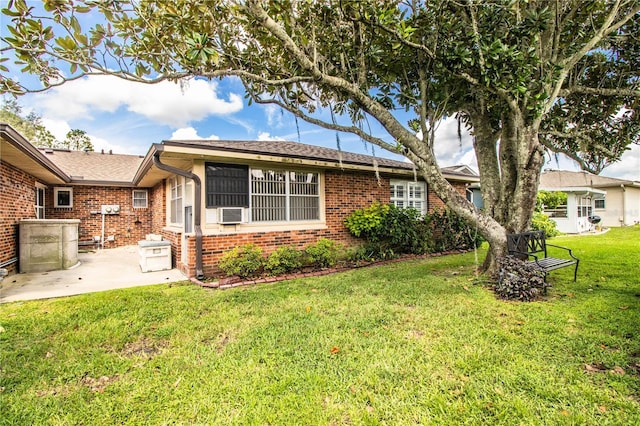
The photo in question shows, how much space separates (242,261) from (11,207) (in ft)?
21.0

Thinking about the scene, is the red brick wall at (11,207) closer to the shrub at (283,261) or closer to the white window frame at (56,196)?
the white window frame at (56,196)

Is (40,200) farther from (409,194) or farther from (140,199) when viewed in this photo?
(409,194)

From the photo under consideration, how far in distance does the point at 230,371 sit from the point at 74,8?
556cm

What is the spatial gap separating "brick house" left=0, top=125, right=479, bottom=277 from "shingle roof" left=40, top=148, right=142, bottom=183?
1.38 metres

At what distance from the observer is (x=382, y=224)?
8.93 meters

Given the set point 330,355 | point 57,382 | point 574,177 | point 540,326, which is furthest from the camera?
point 574,177

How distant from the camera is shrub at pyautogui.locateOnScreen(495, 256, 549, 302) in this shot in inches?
189

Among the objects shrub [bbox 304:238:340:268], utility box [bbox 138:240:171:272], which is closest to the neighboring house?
shrub [bbox 304:238:340:268]

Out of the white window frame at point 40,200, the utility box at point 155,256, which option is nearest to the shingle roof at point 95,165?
the white window frame at point 40,200

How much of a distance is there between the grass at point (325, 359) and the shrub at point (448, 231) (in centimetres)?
541

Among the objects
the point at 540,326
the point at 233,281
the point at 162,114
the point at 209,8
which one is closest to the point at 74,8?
the point at 209,8

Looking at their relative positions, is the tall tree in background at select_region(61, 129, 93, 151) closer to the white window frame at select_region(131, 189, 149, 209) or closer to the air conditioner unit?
the white window frame at select_region(131, 189, 149, 209)

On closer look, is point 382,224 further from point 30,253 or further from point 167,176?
point 30,253

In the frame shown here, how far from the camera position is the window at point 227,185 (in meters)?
6.96
